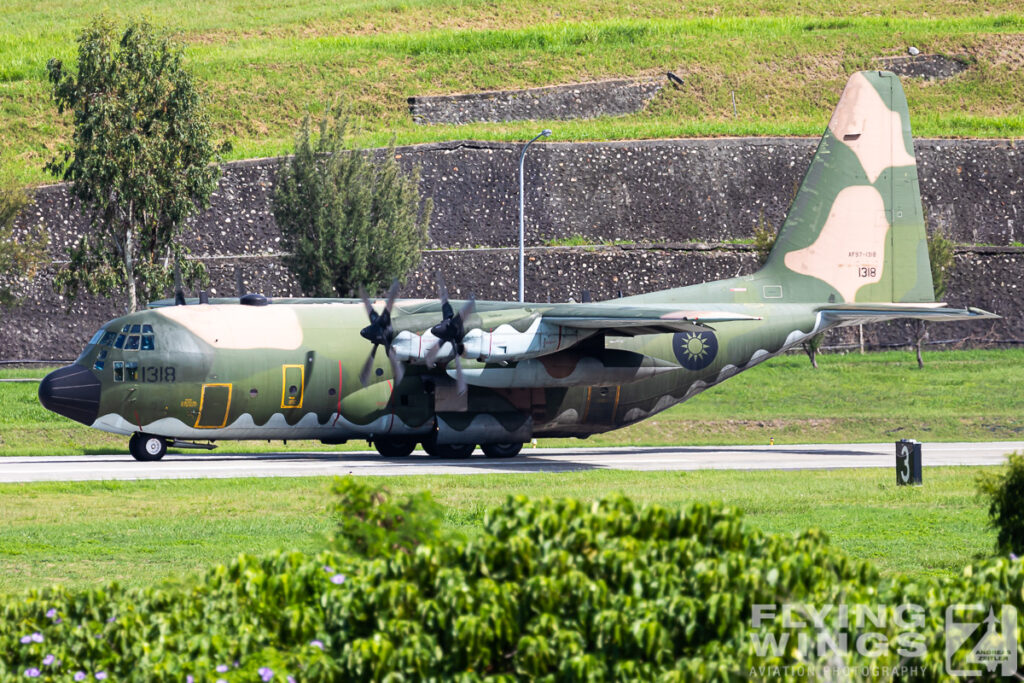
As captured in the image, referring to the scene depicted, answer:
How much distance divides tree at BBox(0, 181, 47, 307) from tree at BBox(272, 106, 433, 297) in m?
10.6

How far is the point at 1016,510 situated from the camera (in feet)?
39.2

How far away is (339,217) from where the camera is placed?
43188 mm

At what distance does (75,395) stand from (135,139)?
37.4 feet

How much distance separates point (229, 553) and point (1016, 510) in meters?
10.2

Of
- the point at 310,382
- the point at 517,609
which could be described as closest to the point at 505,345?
the point at 310,382

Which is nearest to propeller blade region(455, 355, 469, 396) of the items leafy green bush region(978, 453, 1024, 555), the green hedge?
leafy green bush region(978, 453, 1024, 555)

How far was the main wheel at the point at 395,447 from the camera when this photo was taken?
107ft

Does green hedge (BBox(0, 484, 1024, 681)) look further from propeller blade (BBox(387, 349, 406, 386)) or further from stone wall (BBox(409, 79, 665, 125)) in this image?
stone wall (BBox(409, 79, 665, 125))

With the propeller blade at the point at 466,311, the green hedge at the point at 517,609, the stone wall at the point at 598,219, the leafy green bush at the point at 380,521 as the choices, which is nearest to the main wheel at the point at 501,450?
the propeller blade at the point at 466,311

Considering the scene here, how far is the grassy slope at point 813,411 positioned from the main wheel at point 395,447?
4.98m

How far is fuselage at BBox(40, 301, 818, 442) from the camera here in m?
29.1

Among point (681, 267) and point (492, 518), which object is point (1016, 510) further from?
point (681, 267)

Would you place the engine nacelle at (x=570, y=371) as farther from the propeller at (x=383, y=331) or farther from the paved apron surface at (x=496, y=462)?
the paved apron surface at (x=496, y=462)

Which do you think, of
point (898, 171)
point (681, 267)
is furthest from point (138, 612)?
point (681, 267)
